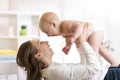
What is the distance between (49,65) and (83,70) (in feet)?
0.72

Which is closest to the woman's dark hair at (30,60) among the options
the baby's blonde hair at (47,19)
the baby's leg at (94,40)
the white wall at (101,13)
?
the baby's blonde hair at (47,19)

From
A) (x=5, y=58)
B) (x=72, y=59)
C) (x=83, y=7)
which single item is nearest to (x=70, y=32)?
(x=5, y=58)

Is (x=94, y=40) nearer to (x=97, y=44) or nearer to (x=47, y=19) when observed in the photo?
(x=97, y=44)

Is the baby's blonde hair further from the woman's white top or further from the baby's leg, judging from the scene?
the woman's white top

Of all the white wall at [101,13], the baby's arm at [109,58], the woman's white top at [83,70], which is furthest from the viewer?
the white wall at [101,13]

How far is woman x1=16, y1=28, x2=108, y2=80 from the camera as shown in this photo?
1.27 m

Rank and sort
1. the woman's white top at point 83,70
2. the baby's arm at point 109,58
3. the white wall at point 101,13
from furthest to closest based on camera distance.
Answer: the white wall at point 101,13, the baby's arm at point 109,58, the woman's white top at point 83,70

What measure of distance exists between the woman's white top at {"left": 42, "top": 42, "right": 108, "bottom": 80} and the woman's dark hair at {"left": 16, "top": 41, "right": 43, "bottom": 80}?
0.07 meters

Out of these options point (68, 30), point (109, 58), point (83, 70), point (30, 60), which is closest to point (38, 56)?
point (30, 60)

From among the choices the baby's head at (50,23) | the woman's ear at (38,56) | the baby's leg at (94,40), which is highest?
the baby's head at (50,23)

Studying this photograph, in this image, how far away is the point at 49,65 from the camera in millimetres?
1384

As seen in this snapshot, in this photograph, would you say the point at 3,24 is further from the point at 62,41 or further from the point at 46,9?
the point at 62,41

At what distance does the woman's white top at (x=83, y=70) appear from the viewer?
1.26 meters

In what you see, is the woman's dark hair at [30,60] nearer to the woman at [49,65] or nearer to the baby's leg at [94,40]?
the woman at [49,65]
